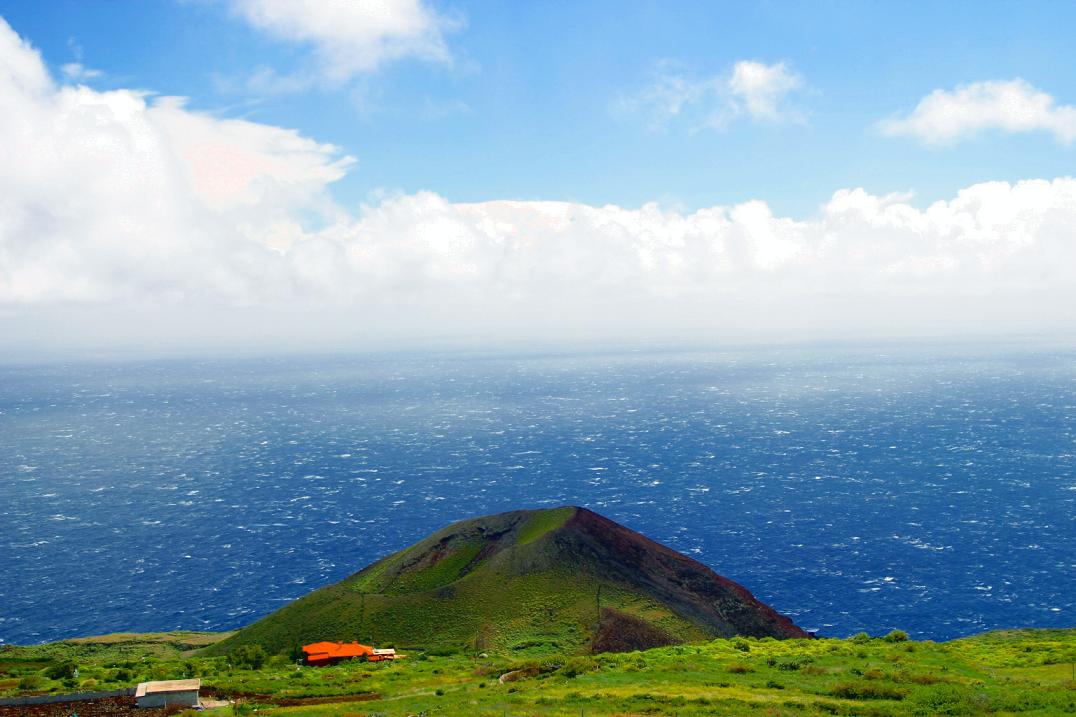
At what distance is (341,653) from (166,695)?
26775 millimetres

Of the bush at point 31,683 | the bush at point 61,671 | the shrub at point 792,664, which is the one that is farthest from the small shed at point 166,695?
the shrub at point 792,664

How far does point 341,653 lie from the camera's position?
7175cm

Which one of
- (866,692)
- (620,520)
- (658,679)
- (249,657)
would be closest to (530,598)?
(249,657)

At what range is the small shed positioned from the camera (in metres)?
46.4

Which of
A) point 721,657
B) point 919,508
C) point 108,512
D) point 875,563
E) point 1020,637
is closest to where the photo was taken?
point 721,657

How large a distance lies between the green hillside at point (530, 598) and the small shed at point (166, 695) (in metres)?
34.3

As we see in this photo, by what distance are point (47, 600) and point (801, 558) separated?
4876 inches

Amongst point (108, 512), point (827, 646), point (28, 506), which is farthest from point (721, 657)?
point (28, 506)

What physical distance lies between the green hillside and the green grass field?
5.86m

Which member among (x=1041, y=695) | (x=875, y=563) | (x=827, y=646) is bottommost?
(x=875, y=563)

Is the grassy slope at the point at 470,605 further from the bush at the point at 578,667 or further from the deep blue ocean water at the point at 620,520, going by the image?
the deep blue ocean water at the point at 620,520

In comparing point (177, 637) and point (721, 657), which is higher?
point (721, 657)

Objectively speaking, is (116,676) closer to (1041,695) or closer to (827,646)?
(827,646)

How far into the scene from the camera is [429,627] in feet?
269
